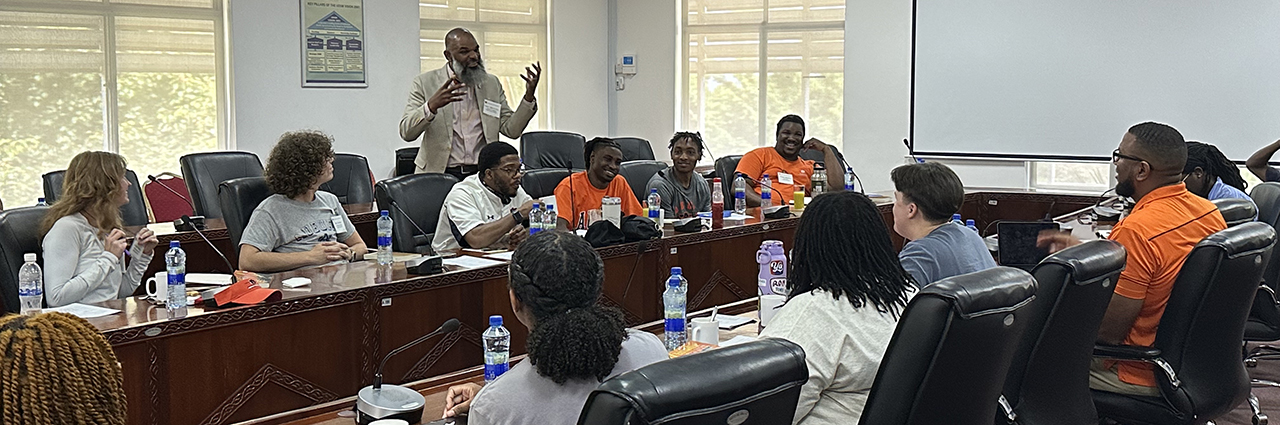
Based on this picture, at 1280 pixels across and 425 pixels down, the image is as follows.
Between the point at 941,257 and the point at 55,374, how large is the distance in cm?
223

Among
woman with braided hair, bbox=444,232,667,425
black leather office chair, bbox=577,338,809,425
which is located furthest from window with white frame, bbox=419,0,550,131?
black leather office chair, bbox=577,338,809,425

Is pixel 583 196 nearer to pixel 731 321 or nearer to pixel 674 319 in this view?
pixel 731 321

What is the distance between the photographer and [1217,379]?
2.96 m

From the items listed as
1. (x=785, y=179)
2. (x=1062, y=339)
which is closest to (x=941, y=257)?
(x=1062, y=339)

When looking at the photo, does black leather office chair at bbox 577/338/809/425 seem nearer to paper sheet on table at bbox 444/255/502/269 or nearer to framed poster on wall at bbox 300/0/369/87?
paper sheet on table at bbox 444/255/502/269

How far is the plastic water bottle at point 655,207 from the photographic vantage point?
16.1 feet

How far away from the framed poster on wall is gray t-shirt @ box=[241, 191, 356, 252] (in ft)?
11.1

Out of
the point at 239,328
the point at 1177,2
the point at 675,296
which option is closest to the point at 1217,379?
the point at 675,296

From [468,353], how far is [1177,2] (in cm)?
543

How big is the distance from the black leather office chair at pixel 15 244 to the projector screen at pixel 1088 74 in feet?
19.8

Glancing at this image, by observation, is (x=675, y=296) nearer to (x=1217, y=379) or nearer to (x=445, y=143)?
(x=1217, y=379)

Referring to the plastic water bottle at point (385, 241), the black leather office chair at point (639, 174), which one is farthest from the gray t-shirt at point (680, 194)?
the plastic water bottle at point (385, 241)

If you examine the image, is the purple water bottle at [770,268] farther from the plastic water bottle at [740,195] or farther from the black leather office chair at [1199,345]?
the plastic water bottle at [740,195]

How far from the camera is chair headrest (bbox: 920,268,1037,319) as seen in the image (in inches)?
72.4
